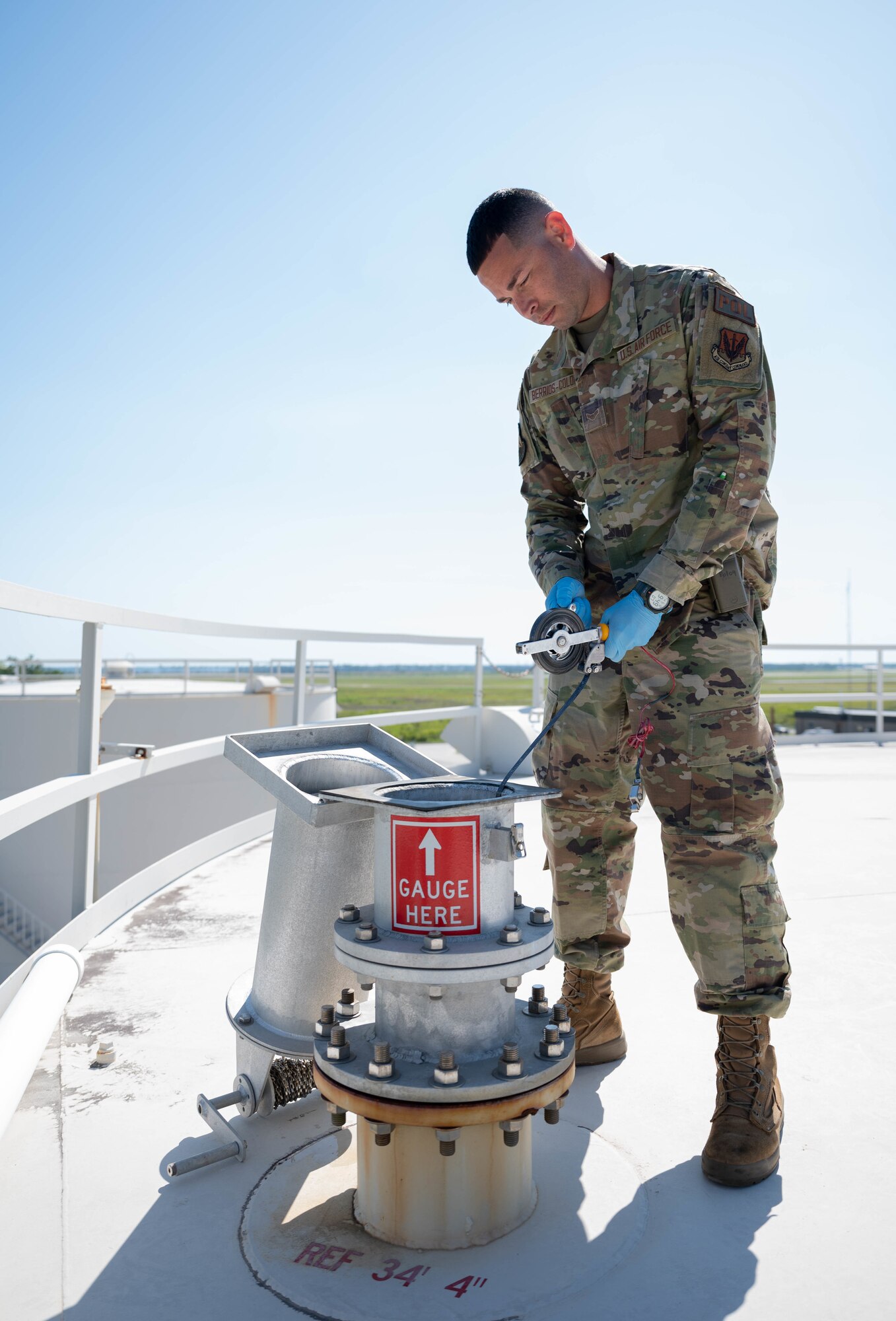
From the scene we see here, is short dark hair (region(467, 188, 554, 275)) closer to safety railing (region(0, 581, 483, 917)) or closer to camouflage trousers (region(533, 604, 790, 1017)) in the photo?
camouflage trousers (region(533, 604, 790, 1017))

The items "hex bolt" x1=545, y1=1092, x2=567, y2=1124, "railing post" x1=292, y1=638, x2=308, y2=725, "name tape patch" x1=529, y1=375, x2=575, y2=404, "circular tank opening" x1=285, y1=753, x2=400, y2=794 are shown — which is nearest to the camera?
"hex bolt" x1=545, y1=1092, x2=567, y2=1124

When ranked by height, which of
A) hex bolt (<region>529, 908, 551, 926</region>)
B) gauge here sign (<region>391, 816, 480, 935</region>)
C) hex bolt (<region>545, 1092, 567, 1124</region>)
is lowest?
hex bolt (<region>545, 1092, 567, 1124</region>)

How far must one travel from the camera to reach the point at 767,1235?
1144 mm

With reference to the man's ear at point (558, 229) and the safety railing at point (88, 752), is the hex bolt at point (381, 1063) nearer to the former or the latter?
the safety railing at point (88, 752)

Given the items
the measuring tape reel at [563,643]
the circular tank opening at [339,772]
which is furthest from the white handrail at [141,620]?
the measuring tape reel at [563,643]

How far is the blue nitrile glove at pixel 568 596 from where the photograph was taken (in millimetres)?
1517

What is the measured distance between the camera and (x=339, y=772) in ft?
5.00

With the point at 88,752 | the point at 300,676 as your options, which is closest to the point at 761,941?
the point at 88,752

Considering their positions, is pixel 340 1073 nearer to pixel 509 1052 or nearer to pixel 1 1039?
pixel 509 1052

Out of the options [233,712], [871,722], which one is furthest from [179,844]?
[871,722]

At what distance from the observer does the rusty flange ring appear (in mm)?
1020

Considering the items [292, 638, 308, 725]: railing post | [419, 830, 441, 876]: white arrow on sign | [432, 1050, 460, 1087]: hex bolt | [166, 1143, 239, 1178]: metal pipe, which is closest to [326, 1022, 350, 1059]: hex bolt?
[432, 1050, 460, 1087]: hex bolt

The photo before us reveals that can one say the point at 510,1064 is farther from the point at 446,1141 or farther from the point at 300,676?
the point at 300,676

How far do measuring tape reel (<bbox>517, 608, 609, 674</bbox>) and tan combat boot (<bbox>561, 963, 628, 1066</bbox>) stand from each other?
688mm
